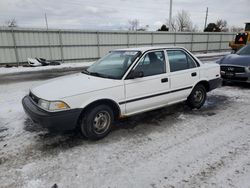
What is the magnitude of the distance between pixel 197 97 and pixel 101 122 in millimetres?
2789

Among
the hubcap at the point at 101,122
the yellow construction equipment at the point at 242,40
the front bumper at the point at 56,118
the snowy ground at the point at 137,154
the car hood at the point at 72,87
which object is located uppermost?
the yellow construction equipment at the point at 242,40

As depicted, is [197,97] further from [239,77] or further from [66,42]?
[66,42]

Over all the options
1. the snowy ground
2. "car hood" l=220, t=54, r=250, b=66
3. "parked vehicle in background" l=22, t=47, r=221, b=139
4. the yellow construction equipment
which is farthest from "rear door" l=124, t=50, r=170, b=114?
the yellow construction equipment

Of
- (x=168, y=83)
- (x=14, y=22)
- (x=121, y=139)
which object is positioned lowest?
(x=121, y=139)

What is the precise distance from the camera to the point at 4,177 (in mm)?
2711

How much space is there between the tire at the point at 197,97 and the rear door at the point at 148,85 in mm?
997

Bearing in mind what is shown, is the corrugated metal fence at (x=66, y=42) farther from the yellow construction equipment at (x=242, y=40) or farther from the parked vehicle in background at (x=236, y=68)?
the parked vehicle in background at (x=236, y=68)

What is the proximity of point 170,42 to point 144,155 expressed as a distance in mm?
20249

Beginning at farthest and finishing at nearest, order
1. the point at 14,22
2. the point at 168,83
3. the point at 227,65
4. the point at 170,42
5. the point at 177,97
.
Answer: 1. the point at 14,22
2. the point at 170,42
3. the point at 227,65
4. the point at 177,97
5. the point at 168,83

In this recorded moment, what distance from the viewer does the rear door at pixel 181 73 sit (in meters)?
4.57

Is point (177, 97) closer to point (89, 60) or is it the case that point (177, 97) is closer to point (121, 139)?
point (121, 139)

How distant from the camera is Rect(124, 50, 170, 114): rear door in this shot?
394 centimetres

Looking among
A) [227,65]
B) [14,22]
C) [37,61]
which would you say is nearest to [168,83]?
[227,65]

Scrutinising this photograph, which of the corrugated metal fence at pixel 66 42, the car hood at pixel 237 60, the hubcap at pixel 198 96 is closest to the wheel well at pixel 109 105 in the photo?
the hubcap at pixel 198 96
